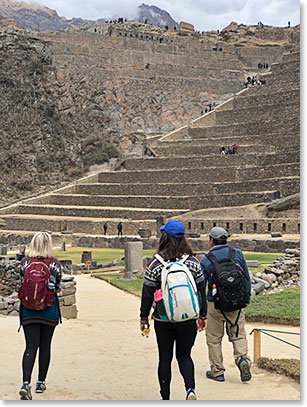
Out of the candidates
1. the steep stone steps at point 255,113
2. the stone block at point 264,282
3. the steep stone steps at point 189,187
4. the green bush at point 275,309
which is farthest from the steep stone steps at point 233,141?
the green bush at point 275,309

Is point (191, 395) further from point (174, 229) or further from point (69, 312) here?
point (69, 312)

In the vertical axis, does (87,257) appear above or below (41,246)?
below

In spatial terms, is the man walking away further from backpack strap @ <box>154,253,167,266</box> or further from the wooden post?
backpack strap @ <box>154,253,167,266</box>

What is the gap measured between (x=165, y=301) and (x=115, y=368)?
203 centimetres

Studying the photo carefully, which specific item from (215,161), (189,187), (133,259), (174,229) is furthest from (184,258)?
(215,161)

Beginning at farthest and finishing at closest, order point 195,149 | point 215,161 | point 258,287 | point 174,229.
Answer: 1. point 195,149
2. point 215,161
3. point 258,287
4. point 174,229

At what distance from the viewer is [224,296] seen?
645 cm

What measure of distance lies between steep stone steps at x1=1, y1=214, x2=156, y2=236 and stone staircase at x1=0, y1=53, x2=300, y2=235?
2.0 inches

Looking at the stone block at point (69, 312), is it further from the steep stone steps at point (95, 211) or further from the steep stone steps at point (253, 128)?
the steep stone steps at point (253, 128)

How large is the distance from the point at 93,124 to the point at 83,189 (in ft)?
36.5

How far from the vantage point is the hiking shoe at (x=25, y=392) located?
604cm

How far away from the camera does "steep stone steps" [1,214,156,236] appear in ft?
107

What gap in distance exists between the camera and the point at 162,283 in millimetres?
5633

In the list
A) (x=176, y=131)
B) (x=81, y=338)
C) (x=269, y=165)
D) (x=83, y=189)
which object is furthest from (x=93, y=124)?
(x=81, y=338)
